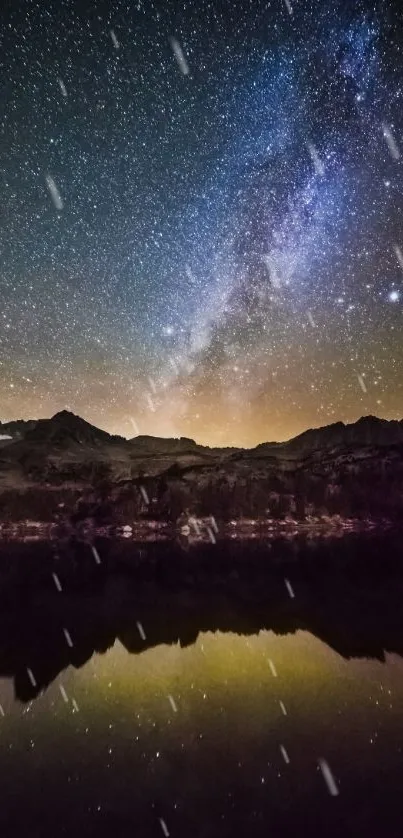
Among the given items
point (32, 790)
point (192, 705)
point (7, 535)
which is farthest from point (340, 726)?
point (7, 535)

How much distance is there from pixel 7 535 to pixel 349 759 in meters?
114

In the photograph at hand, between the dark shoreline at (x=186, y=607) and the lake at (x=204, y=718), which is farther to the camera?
the dark shoreline at (x=186, y=607)

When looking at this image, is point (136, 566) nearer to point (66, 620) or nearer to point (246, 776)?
point (66, 620)

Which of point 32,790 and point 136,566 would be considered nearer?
point 32,790

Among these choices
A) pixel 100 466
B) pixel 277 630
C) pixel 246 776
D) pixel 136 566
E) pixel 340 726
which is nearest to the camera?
pixel 246 776

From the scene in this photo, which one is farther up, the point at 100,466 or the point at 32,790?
the point at 100,466

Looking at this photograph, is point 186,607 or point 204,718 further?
point 186,607

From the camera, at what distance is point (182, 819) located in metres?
9.10

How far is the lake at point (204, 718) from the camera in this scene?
936 centimetres

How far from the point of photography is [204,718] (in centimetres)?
1419

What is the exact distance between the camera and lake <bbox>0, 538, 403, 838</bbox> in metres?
9.36

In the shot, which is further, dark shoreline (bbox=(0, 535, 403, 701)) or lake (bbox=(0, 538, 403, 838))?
dark shoreline (bbox=(0, 535, 403, 701))

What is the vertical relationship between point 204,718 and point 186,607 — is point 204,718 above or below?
below

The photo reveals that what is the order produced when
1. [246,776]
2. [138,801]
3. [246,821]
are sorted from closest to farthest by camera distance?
[246,821] < [138,801] < [246,776]
